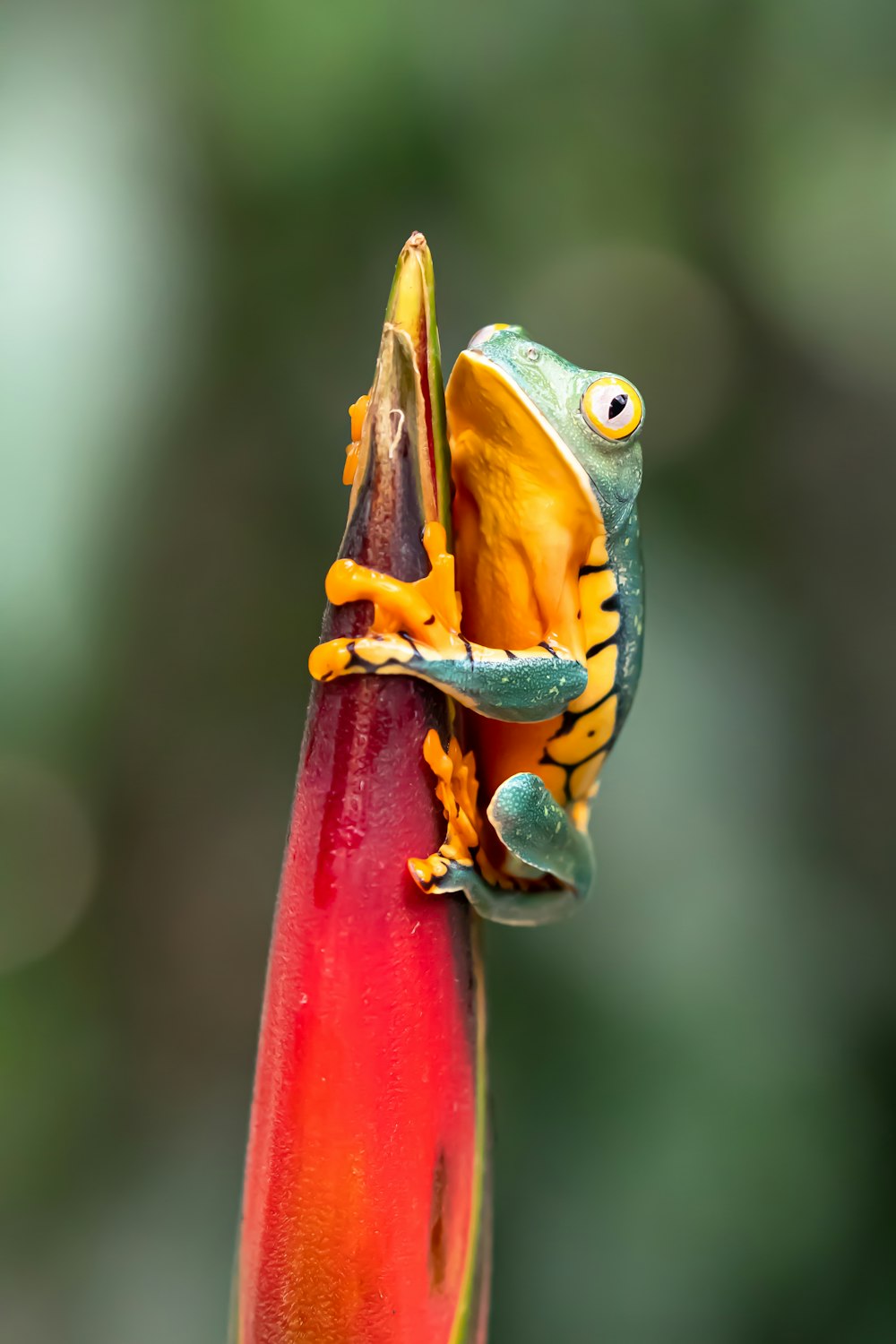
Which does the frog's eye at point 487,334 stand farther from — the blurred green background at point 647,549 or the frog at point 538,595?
the blurred green background at point 647,549

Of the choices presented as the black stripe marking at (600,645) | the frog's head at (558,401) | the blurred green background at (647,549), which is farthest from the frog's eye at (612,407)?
the blurred green background at (647,549)

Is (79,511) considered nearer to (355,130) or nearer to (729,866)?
(355,130)

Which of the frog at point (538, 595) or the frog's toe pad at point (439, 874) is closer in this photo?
the frog's toe pad at point (439, 874)

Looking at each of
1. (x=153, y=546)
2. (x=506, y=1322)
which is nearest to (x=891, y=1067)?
(x=506, y=1322)

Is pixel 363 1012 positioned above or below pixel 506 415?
below

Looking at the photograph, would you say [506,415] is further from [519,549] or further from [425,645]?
[425,645]

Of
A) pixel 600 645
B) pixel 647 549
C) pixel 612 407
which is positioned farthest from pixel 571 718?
pixel 647 549

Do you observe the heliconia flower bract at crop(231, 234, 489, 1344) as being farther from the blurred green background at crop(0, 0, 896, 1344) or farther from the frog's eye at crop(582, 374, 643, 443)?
the blurred green background at crop(0, 0, 896, 1344)
